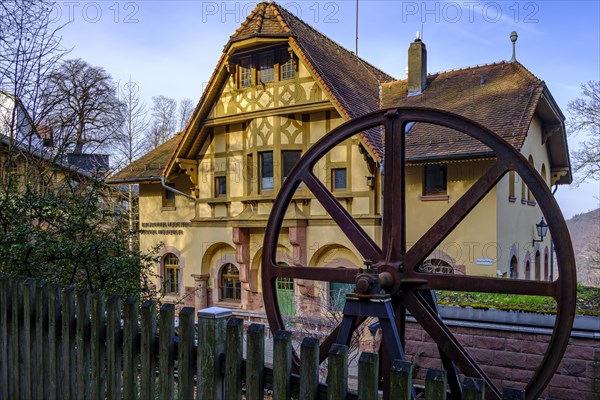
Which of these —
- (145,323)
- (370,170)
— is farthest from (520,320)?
(370,170)

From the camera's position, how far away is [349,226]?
418 centimetres

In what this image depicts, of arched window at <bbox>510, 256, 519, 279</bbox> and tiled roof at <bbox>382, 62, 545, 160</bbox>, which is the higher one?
tiled roof at <bbox>382, 62, 545, 160</bbox>

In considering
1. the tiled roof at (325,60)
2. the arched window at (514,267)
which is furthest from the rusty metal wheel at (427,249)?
the arched window at (514,267)

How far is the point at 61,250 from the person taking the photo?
17.4ft

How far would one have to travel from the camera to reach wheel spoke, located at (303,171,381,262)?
12.9 feet

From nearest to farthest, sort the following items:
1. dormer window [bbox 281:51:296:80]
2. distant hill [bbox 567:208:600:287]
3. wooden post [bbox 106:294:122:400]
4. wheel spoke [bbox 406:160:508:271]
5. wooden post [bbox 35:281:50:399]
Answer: wooden post [bbox 106:294:122:400], wooden post [bbox 35:281:50:399], wheel spoke [bbox 406:160:508:271], dormer window [bbox 281:51:296:80], distant hill [bbox 567:208:600:287]

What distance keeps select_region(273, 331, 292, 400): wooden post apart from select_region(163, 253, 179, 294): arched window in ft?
51.3

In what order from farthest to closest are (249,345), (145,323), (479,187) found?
(479,187) → (145,323) → (249,345)

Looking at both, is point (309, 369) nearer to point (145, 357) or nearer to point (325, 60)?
point (145, 357)

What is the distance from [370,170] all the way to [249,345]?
1085cm

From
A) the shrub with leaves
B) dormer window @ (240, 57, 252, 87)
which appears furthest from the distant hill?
the shrub with leaves

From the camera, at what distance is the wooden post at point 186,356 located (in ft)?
9.16

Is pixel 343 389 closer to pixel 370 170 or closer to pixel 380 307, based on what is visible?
pixel 380 307

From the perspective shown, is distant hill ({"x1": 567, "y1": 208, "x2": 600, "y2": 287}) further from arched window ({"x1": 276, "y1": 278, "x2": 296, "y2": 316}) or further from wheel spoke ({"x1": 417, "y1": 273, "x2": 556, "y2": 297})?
wheel spoke ({"x1": 417, "y1": 273, "x2": 556, "y2": 297})
